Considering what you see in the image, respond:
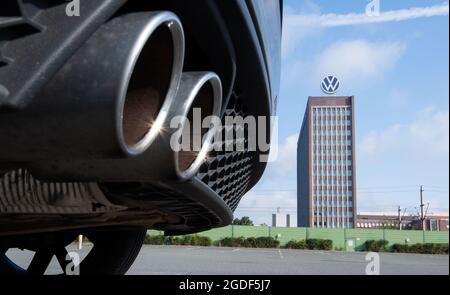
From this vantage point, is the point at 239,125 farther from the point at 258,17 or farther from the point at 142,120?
the point at 142,120

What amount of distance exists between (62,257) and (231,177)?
5.81ft

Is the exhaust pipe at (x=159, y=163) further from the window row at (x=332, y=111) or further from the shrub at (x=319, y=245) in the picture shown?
the shrub at (x=319, y=245)

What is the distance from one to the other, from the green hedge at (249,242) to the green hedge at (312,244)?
43.0 inches

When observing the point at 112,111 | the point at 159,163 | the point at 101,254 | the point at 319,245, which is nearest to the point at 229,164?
the point at 159,163

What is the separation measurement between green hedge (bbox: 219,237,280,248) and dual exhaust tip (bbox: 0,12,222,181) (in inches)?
1245

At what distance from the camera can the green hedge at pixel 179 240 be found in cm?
3062

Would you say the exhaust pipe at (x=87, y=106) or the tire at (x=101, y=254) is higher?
the exhaust pipe at (x=87, y=106)

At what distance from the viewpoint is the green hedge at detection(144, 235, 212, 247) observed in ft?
100

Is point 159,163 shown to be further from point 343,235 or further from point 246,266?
point 343,235

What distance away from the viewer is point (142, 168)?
4.87ft

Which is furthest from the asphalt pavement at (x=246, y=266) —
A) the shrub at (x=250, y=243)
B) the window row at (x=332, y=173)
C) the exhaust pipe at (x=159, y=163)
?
the shrub at (x=250, y=243)

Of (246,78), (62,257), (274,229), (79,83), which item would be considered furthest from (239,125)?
(274,229)

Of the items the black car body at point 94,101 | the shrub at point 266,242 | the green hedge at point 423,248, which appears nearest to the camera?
the black car body at point 94,101

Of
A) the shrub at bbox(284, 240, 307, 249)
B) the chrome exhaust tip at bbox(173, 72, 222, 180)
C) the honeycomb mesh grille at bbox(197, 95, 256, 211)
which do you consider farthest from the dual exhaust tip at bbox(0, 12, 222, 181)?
the shrub at bbox(284, 240, 307, 249)
